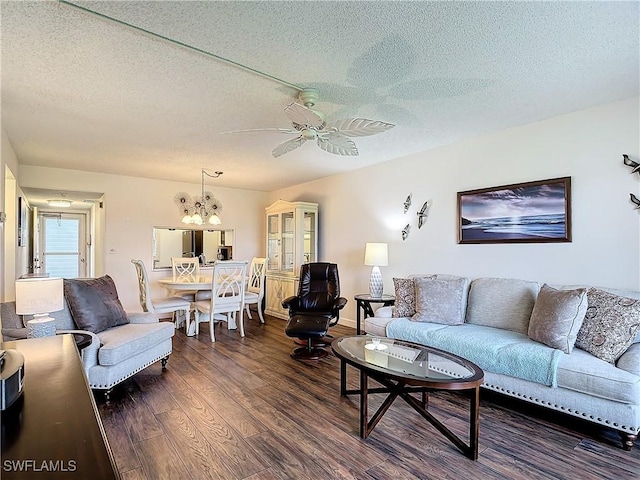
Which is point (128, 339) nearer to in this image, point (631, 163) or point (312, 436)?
point (312, 436)

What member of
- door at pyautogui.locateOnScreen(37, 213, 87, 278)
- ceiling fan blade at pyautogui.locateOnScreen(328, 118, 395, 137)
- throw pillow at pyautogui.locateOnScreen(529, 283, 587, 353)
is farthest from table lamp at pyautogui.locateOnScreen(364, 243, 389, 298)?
door at pyautogui.locateOnScreen(37, 213, 87, 278)

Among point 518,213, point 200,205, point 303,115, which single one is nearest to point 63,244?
point 200,205

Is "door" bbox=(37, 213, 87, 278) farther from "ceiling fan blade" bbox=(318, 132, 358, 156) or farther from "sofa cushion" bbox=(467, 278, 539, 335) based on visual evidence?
"sofa cushion" bbox=(467, 278, 539, 335)

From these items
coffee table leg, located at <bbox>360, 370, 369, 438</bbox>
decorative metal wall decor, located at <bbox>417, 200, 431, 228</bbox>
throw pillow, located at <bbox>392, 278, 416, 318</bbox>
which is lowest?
coffee table leg, located at <bbox>360, 370, 369, 438</bbox>

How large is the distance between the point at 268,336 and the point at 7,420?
159 inches

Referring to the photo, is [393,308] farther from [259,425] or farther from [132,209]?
[132,209]

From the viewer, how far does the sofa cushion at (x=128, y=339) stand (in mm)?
2707

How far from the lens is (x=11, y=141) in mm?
3887

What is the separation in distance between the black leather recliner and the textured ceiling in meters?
1.87

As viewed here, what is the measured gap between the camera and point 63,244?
864cm

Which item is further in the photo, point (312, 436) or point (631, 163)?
point (631, 163)

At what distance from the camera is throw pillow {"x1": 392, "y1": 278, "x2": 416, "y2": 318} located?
3.72 metres

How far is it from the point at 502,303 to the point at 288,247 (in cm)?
368

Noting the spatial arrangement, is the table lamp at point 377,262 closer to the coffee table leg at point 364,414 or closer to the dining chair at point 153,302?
the coffee table leg at point 364,414
